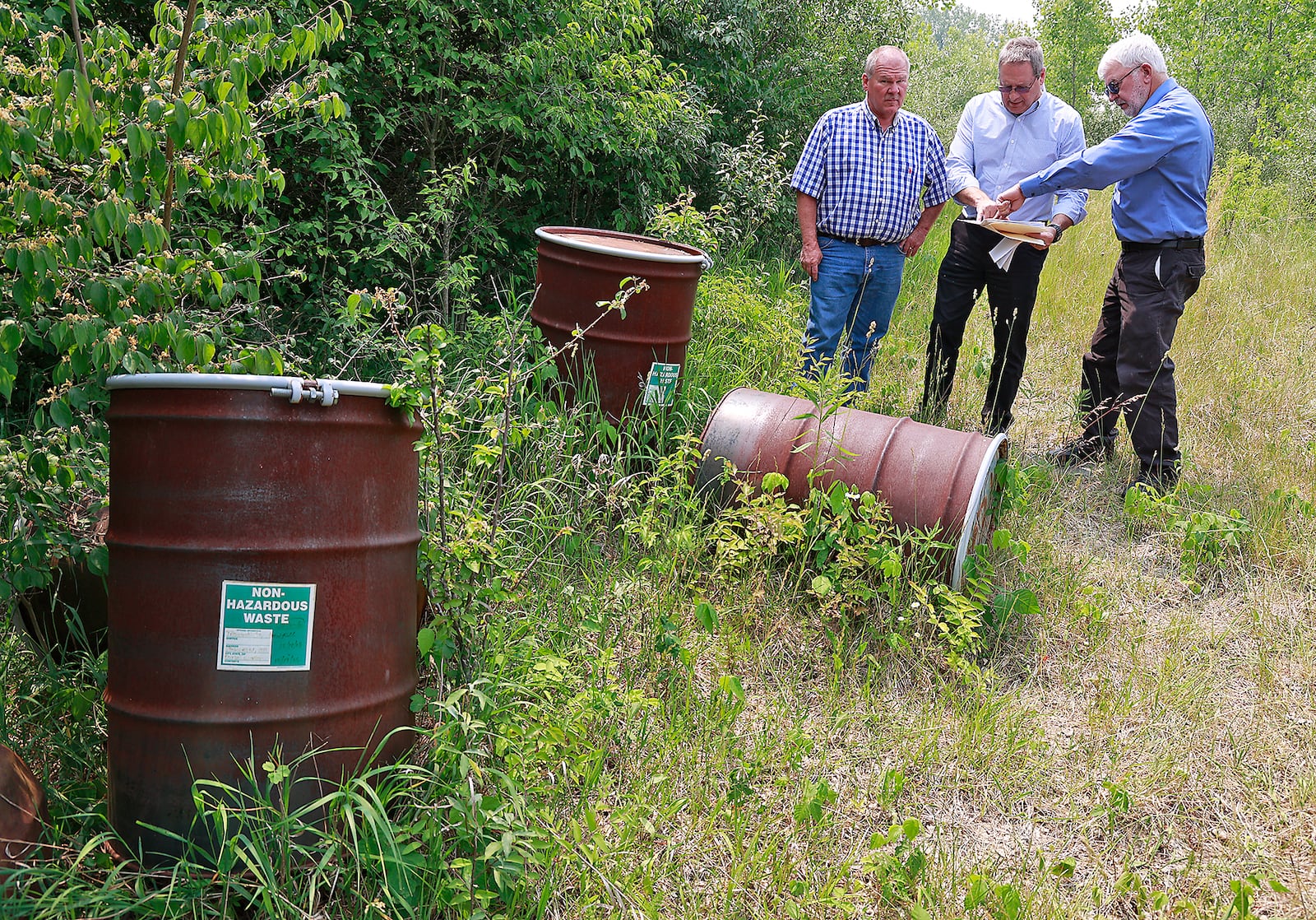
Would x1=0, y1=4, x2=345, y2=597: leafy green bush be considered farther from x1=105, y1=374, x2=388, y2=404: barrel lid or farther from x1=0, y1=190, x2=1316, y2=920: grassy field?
x1=0, y1=190, x2=1316, y2=920: grassy field

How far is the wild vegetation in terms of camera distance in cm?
238

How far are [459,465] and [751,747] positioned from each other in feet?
5.36

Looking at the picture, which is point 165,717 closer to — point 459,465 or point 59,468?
point 59,468

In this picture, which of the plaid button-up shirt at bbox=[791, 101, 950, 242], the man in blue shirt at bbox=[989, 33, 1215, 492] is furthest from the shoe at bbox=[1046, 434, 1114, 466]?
the plaid button-up shirt at bbox=[791, 101, 950, 242]

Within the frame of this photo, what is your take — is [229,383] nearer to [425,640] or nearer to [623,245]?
[425,640]

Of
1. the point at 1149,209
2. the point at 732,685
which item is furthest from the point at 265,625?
the point at 1149,209

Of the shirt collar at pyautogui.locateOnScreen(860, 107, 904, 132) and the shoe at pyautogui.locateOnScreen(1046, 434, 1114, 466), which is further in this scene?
the shoe at pyautogui.locateOnScreen(1046, 434, 1114, 466)

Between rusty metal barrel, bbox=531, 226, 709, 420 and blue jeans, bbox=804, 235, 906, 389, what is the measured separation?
1.01 metres

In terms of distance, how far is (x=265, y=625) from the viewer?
2.19m

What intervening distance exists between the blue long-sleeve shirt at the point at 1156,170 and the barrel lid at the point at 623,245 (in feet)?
6.18

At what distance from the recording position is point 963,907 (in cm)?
256

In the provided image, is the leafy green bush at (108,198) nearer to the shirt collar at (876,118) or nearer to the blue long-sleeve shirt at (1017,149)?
the shirt collar at (876,118)

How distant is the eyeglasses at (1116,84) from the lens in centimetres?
495

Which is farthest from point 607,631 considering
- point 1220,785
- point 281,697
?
point 1220,785
